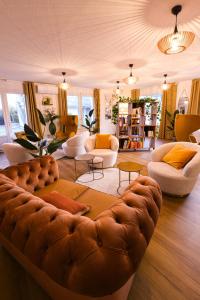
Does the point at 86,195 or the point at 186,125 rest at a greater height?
the point at 186,125

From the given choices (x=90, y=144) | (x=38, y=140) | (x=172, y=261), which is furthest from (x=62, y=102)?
(x=172, y=261)

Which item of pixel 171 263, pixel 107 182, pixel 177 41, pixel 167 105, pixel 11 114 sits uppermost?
pixel 177 41

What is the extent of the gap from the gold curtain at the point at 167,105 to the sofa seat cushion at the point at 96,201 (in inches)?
248

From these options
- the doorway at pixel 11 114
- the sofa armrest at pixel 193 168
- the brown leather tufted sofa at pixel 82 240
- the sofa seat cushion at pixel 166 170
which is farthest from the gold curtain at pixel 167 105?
the brown leather tufted sofa at pixel 82 240

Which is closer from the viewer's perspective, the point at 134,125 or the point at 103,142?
the point at 103,142

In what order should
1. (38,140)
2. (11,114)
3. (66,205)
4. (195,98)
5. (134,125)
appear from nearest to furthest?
1. (66,205)
2. (38,140)
3. (134,125)
4. (11,114)
5. (195,98)

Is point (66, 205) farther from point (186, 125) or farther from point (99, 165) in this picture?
point (186, 125)

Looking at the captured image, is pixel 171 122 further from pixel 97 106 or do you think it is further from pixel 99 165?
pixel 99 165

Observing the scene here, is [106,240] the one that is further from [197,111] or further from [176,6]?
[197,111]

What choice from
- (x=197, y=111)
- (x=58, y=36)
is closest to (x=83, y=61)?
(x=58, y=36)

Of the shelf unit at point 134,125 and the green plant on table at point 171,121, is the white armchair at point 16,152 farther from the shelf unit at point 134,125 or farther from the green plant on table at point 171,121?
the green plant on table at point 171,121

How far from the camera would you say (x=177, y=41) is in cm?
187

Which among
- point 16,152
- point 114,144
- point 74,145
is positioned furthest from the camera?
point 74,145

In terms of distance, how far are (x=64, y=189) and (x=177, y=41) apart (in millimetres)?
2296
